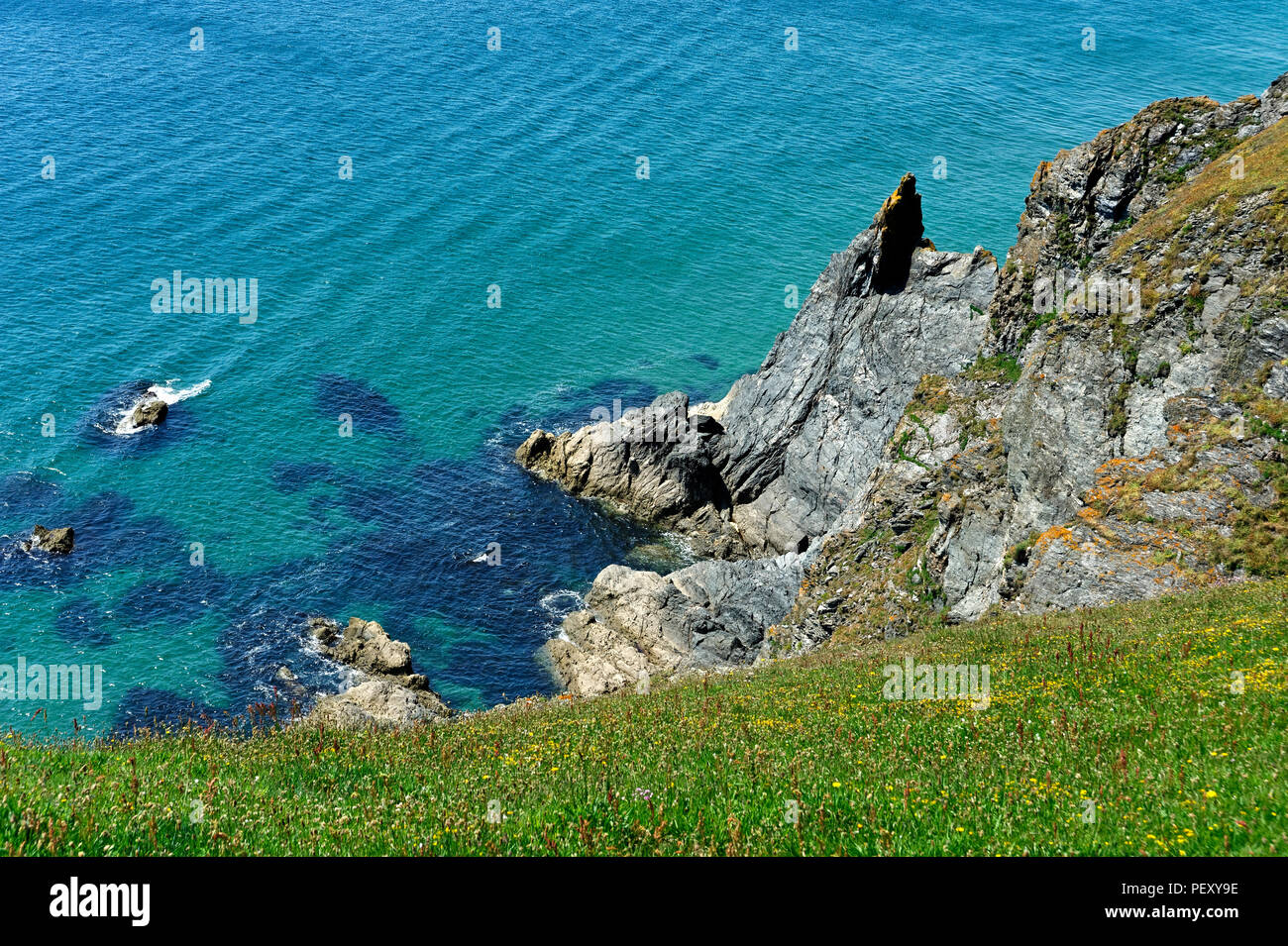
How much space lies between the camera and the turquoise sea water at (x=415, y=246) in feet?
211

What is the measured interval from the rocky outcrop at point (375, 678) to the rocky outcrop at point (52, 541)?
1821cm

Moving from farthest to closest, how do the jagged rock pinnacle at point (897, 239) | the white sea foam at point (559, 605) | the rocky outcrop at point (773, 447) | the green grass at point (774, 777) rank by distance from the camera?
the jagged rock pinnacle at point (897, 239), the white sea foam at point (559, 605), the rocky outcrop at point (773, 447), the green grass at point (774, 777)

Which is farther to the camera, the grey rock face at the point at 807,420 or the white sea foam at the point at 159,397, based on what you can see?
the white sea foam at the point at 159,397

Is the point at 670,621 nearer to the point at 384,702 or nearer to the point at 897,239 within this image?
the point at 384,702

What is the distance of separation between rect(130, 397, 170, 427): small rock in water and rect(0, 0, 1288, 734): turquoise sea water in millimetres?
1379

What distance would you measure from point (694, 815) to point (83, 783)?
7826 millimetres

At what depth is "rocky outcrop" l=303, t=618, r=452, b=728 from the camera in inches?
1997

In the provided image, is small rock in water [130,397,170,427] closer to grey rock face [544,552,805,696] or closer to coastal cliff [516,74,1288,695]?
coastal cliff [516,74,1288,695]

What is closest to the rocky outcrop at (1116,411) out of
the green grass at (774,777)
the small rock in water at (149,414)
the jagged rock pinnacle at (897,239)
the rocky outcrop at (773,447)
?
the rocky outcrop at (773,447)

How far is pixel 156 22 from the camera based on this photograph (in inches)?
5650

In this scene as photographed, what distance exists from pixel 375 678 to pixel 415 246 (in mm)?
63674

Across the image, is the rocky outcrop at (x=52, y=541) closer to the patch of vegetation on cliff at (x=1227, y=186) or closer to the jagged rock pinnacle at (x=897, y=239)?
the jagged rock pinnacle at (x=897, y=239)

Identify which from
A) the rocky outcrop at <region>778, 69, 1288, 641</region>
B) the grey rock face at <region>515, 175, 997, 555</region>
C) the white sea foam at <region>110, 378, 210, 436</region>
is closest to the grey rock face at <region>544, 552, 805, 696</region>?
the rocky outcrop at <region>778, 69, 1288, 641</region>

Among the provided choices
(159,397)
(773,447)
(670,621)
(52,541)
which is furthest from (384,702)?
(159,397)
